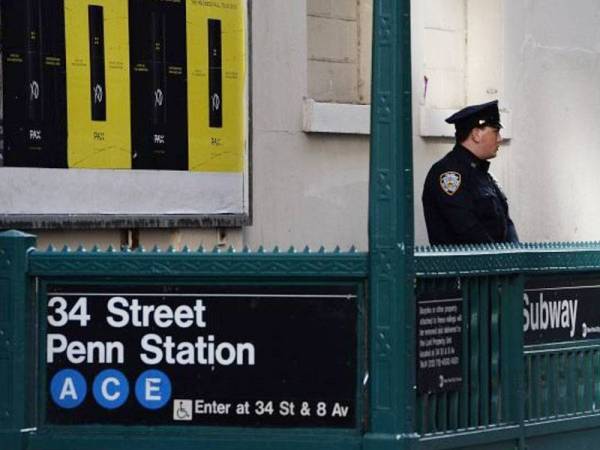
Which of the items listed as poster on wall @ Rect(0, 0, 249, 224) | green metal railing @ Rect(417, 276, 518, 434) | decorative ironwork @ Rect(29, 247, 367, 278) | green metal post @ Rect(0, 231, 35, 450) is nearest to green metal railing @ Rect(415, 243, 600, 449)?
green metal railing @ Rect(417, 276, 518, 434)

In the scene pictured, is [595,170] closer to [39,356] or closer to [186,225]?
[186,225]

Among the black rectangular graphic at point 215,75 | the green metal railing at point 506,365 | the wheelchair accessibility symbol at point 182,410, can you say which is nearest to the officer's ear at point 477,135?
the green metal railing at point 506,365

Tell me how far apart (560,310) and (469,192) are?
4.34 feet

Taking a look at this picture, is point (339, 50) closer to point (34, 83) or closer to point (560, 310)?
point (34, 83)

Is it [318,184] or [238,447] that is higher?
[318,184]

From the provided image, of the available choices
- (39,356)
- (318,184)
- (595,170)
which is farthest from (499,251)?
(595,170)

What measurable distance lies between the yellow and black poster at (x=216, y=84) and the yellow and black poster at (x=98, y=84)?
0.57 m

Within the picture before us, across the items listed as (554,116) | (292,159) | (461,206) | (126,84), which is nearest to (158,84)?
(126,84)

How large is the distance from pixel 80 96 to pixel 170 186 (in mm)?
915

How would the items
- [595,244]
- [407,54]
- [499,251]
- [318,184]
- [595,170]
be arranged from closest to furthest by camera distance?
1. [407,54]
2. [499,251]
3. [595,244]
4. [318,184]
5. [595,170]

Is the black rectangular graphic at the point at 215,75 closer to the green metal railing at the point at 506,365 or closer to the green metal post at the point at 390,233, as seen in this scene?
the green metal railing at the point at 506,365

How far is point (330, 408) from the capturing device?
7.05 meters

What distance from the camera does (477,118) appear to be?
32.3 feet

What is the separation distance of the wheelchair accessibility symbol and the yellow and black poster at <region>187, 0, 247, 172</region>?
4023 mm
